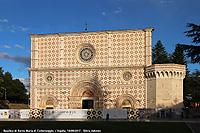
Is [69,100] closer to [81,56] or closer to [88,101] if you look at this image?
[88,101]

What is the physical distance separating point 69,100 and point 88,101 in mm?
2696

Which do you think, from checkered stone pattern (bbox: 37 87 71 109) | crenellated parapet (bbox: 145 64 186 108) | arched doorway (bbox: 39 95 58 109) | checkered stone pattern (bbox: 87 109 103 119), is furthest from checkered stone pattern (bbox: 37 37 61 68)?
crenellated parapet (bbox: 145 64 186 108)

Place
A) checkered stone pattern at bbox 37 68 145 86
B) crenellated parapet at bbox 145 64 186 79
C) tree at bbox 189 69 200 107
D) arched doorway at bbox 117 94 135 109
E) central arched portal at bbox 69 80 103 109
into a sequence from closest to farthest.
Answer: crenellated parapet at bbox 145 64 186 79, arched doorway at bbox 117 94 135 109, checkered stone pattern at bbox 37 68 145 86, central arched portal at bbox 69 80 103 109, tree at bbox 189 69 200 107

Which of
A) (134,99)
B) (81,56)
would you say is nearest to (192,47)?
(134,99)

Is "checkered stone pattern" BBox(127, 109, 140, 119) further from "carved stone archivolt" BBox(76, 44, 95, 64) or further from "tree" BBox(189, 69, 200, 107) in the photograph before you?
"tree" BBox(189, 69, 200, 107)

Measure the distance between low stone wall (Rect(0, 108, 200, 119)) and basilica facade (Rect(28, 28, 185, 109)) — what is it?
1386 mm

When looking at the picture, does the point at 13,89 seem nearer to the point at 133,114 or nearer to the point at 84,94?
the point at 84,94

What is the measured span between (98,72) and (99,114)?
6.73 metres

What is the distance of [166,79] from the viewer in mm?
35719

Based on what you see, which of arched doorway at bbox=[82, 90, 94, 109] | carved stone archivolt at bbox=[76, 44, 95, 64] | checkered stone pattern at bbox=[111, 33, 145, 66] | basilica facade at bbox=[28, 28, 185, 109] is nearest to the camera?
basilica facade at bbox=[28, 28, 185, 109]

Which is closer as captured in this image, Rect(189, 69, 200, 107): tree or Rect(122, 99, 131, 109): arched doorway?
Rect(122, 99, 131, 109): arched doorway

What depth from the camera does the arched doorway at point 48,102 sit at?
39469mm

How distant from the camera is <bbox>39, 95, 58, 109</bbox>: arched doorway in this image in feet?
129

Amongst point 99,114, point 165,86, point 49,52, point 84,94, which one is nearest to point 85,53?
point 49,52
